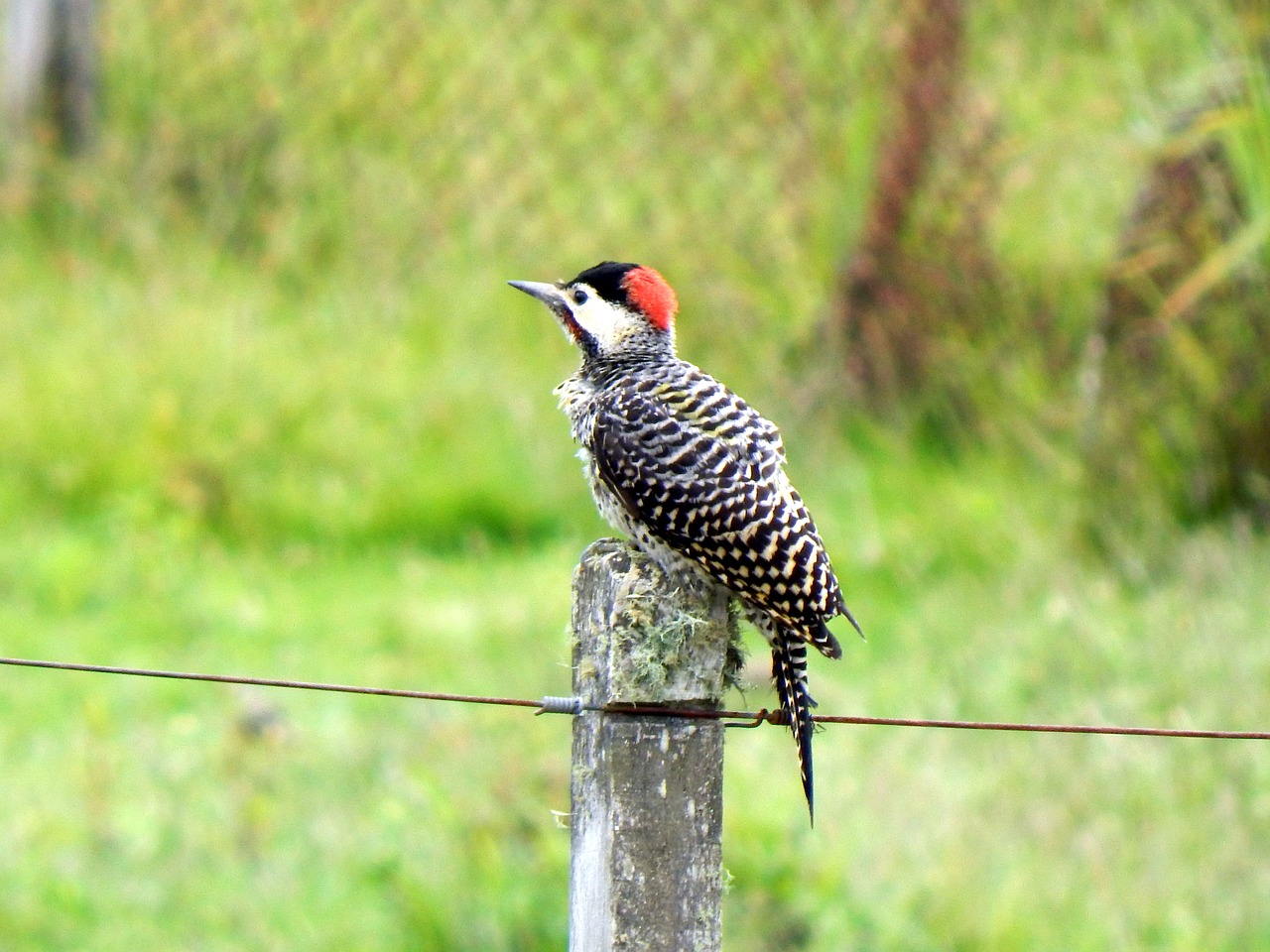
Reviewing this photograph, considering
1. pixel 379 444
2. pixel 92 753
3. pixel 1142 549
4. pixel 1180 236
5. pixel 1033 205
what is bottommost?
pixel 92 753

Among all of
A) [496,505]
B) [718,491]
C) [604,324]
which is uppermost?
[496,505]

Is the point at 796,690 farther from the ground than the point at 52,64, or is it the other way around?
the point at 52,64

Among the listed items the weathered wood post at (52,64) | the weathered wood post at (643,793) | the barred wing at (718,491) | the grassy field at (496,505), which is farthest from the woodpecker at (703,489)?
the weathered wood post at (52,64)

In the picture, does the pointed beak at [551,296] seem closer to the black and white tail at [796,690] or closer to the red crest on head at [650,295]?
the red crest on head at [650,295]

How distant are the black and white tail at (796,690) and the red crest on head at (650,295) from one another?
93 centimetres

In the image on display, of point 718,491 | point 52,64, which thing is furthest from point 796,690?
point 52,64

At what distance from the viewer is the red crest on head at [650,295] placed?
12.9ft

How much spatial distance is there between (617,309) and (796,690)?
1135 millimetres

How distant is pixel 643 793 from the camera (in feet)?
7.65

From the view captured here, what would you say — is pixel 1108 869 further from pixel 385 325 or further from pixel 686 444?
pixel 385 325

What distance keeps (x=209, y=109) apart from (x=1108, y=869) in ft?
19.7

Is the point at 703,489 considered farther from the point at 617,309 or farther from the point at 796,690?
the point at 617,309

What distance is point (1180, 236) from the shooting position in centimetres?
711

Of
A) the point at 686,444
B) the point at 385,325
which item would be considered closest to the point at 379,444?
the point at 385,325
